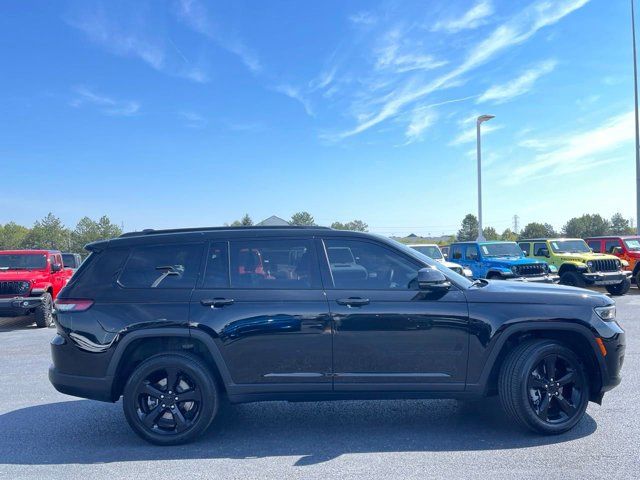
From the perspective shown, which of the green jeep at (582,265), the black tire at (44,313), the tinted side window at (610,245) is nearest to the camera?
the black tire at (44,313)

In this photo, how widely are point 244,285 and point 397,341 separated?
4.63 feet

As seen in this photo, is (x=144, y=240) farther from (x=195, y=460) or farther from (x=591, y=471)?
(x=591, y=471)

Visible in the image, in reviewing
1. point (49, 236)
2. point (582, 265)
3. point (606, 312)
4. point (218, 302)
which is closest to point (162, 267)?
point (218, 302)

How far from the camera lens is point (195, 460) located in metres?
4.19

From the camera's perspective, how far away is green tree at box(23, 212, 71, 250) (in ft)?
164

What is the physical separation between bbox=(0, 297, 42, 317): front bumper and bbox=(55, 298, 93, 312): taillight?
866 cm

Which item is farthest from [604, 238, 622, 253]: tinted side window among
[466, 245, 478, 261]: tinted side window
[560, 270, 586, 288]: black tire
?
[466, 245, 478, 261]: tinted side window

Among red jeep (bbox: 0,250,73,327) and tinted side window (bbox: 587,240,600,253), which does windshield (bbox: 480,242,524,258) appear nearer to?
tinted side window (bbox: 587,240,600,253)

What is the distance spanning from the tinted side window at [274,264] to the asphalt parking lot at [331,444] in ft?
4.56

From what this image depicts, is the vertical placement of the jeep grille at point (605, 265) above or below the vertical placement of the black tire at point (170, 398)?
above

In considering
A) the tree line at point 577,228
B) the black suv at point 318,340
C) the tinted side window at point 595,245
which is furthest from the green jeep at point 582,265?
the tree line at point 577,228

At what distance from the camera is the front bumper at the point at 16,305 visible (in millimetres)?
11906

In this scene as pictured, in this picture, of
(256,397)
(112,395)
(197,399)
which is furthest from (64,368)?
(256,397)

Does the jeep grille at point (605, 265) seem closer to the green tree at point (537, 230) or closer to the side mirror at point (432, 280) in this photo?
the side mirror at point (432, 280)
